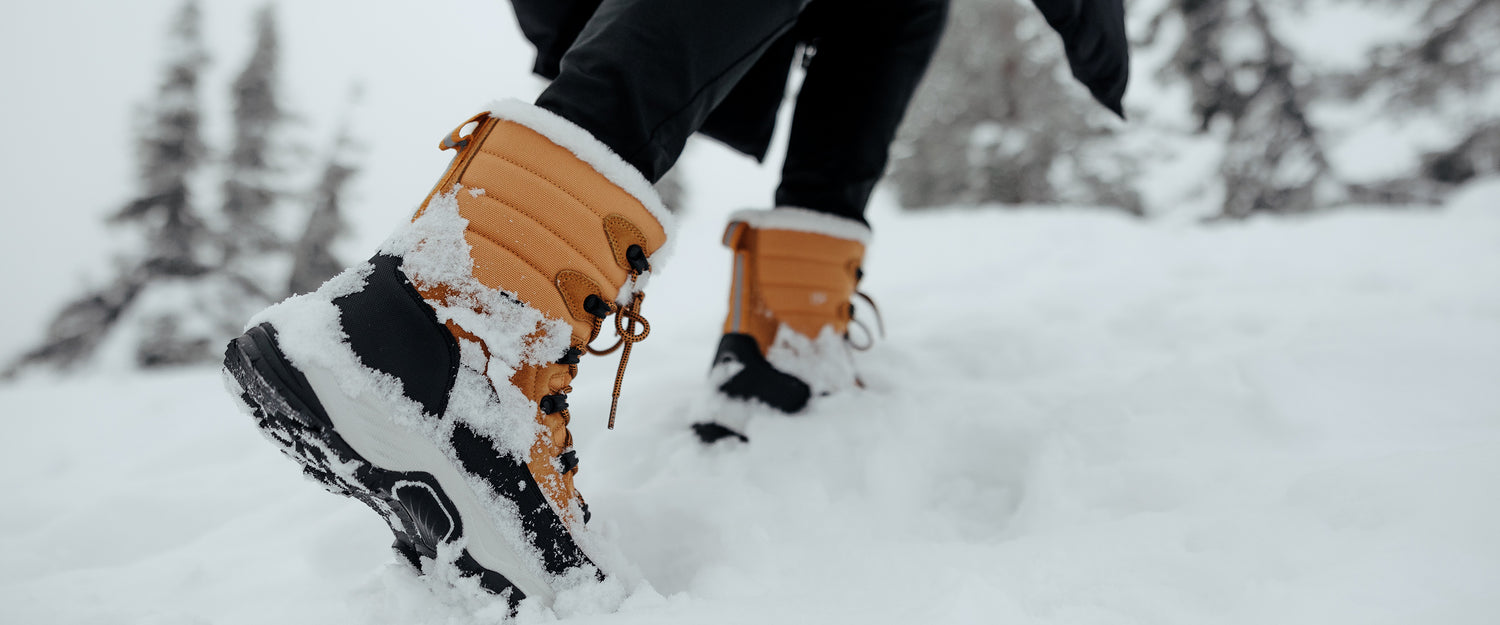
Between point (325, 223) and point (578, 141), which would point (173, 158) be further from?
point (578, 141)

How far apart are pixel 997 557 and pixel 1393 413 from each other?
0.80 meters

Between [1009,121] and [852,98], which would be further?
[1009,121]

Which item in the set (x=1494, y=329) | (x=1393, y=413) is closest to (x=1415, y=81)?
(x=1494, y=329)

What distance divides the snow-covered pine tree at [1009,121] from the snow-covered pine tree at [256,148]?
955 centimetres

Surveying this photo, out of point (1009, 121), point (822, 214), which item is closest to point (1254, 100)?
point (1009, 121)

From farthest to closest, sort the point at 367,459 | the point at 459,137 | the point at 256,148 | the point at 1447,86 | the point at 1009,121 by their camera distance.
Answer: the point at 256,148
the point at 1009,121
the point at 1447,86
the point at 459,137
the point at 367,459

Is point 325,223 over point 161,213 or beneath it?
beneath

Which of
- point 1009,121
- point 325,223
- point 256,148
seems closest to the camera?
point 1009,121

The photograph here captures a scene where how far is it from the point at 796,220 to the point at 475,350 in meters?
0.67

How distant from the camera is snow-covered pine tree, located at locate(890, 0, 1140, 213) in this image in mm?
9281

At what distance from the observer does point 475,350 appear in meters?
0.77

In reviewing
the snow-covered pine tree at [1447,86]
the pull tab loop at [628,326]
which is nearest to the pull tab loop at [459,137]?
the pull tab loop at [628,326]

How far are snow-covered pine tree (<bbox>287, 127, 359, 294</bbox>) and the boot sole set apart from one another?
1132 centimetres

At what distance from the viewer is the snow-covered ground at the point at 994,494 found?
704 millimetres
